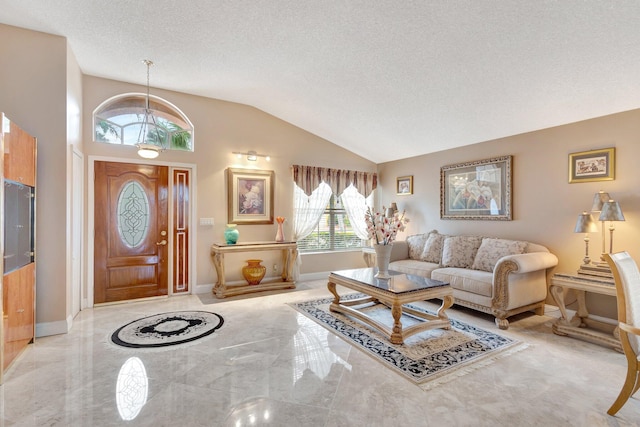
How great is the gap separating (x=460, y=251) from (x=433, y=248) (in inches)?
19.8

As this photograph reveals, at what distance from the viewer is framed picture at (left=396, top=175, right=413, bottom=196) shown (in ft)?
19.0

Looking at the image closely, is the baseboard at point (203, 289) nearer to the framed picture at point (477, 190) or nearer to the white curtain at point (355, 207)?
the white curtain at point (355, 207)

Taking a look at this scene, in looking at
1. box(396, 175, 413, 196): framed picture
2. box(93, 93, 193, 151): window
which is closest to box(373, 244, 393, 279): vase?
box(396, 175, 413, 196): framed picture

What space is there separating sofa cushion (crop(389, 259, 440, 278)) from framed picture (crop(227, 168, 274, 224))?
2260 mm

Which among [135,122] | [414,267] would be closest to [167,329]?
[135,122]

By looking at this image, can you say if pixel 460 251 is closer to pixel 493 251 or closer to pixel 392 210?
pixel 493 251

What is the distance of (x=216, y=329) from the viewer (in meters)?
3.32

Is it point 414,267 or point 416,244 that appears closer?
point 414,267

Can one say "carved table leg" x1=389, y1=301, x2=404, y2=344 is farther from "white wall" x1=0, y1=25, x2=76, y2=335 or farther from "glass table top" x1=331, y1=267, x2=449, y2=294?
"white wall" x1=0, y1=25, x2=76, y2=335

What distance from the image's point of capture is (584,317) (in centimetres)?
334

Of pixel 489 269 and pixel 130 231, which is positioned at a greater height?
pixel 130 231

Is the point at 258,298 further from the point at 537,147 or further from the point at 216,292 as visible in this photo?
the point at 537,147

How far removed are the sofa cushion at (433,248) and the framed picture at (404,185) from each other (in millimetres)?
1113

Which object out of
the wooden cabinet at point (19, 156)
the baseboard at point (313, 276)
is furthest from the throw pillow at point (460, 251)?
the wooden cabinet at point (19, 156)
